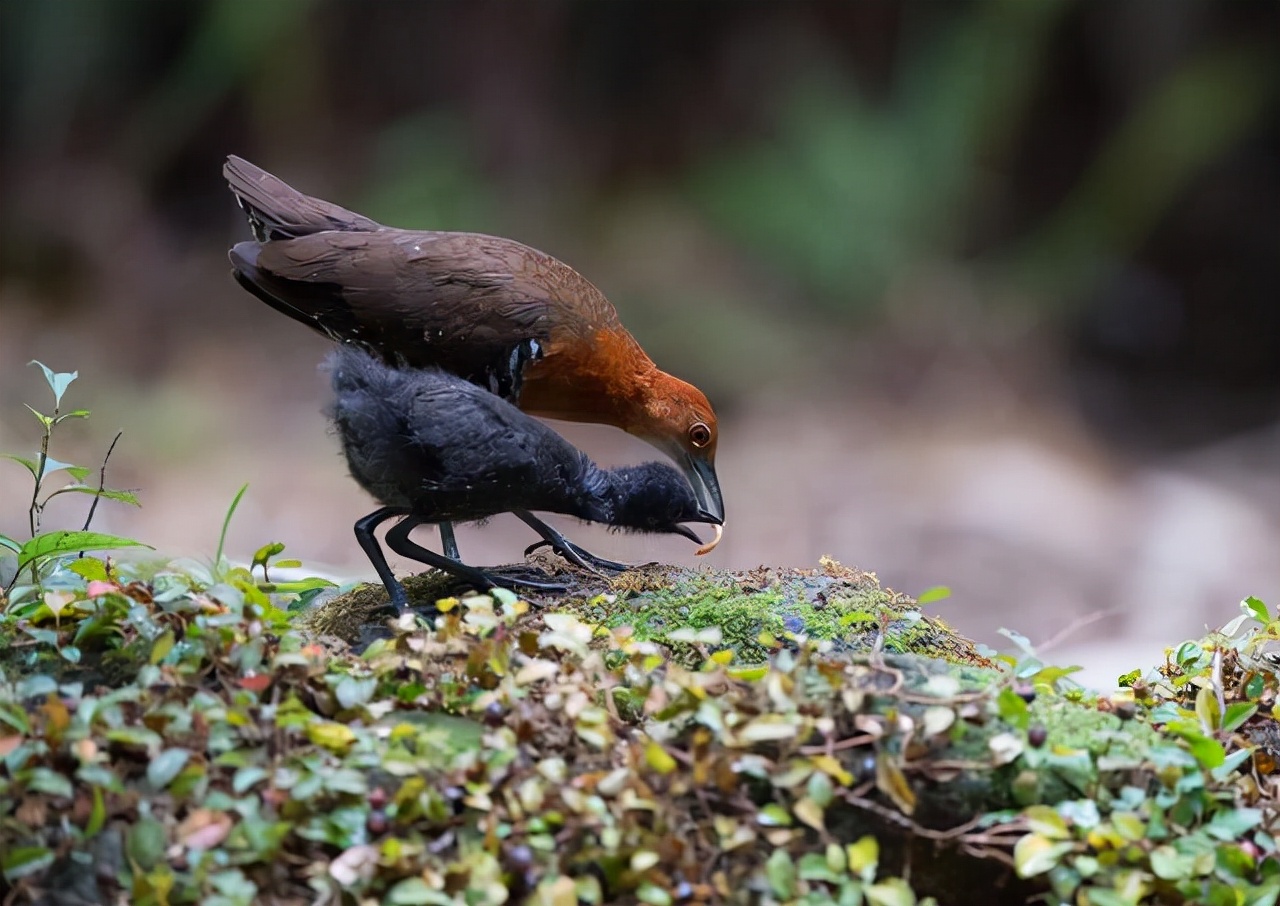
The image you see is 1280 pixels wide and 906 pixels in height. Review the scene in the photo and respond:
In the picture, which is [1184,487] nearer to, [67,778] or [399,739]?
[399,739]

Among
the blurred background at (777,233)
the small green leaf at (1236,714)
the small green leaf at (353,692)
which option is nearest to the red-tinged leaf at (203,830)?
the small green leaf at (353,692)

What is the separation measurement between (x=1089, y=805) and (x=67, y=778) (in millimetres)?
1383

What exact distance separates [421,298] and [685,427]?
29.4 inches

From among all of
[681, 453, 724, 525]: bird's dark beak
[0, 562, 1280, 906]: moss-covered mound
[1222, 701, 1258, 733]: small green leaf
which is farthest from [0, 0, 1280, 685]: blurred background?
[0, 562, 1280, 906]: moss-covered mound

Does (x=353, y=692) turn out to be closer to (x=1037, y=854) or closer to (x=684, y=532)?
(x=1037, y=854)

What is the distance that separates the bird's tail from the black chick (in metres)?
0.41

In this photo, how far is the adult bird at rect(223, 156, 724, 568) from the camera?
8.41 ft

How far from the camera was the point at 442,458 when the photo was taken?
2.32 meters

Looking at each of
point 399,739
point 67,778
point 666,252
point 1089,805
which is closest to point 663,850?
point 399,739

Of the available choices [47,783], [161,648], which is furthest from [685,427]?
[47,783]

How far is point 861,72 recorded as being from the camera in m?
4.73

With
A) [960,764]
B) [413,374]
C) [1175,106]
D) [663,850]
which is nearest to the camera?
[663,850]

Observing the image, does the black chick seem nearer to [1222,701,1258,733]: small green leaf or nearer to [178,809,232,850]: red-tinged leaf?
[178,809,232,850]: red-tinged leaf

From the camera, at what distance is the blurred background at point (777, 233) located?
4.48 m
